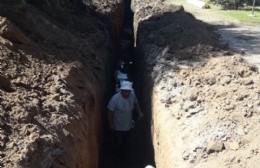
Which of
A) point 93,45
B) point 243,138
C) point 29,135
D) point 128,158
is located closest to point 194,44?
point 93,45

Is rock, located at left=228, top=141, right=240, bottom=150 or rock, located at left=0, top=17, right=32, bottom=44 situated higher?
rock, located at left=0, top=17, right=32, bottom=44

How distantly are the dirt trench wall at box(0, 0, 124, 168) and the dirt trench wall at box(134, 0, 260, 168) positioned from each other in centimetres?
131

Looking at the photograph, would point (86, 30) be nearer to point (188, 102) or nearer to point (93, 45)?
point (93, 45)

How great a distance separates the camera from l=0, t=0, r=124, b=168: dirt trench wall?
562cm

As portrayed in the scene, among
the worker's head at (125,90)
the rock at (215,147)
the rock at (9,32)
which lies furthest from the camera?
the worker's head at (125,90)

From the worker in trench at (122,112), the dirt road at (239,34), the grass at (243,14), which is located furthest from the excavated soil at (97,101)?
the grass at (243,14)

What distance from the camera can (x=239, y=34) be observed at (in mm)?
16766

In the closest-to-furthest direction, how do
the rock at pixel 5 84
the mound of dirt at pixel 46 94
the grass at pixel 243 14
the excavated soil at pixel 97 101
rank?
the mound of dirt at pixel 46 94, the excavated soil at pixel 97 101, the rock at pixel 5 84, the grass at pixel 243 14

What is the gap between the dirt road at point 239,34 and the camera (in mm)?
12969

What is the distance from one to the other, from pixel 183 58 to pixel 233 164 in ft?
15.6

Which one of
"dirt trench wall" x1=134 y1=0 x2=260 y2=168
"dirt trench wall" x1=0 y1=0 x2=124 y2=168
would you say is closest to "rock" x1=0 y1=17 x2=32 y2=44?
"dirt trench wall" x1=0 y1=0 x2=124 y2=168

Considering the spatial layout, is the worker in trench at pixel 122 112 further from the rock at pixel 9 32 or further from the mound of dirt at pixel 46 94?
the rock at pixel 9 32

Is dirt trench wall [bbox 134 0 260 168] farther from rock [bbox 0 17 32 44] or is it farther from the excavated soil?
rock [bbox 0 17 32 44]

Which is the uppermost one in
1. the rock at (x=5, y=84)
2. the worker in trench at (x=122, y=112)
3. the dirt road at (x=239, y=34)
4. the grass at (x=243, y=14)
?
the grass at (x=243, y=14)
